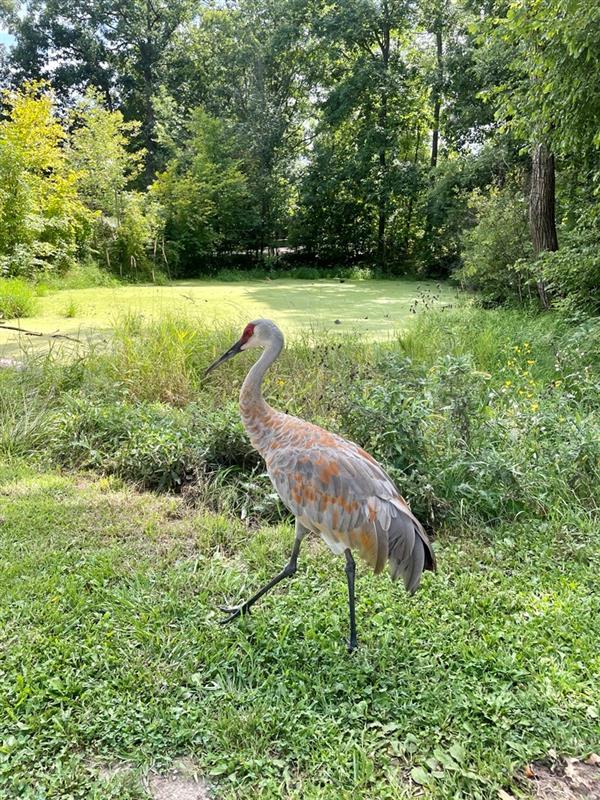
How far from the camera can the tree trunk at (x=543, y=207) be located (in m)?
7.14

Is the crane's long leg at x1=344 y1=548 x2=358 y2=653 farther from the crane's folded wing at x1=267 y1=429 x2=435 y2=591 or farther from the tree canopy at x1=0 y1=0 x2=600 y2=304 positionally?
the tree canopy at x1=0 y1=0 x2=600 y2=304

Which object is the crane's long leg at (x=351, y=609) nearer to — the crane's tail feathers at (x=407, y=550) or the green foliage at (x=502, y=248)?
the crane's tail feathers at (x=407, y=550)

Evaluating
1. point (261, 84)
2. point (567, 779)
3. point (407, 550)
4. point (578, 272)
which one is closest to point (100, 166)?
point (261, 84)

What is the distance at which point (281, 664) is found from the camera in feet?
6.51

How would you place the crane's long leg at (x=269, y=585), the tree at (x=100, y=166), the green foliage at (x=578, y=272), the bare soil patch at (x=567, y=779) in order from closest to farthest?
the bare soil patch at (x=567, y=779), the crane's long leg at (x=269, y=585), the green foliage at (x=578, y=272), the tree at (x=100, y=166)

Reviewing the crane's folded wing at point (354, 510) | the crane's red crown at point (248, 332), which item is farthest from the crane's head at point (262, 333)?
the crane's folded wing at point (354, 510)

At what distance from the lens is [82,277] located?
10867 millimetres

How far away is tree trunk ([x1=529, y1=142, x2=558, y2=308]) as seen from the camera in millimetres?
7145

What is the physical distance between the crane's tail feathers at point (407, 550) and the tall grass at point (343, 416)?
0.81 m

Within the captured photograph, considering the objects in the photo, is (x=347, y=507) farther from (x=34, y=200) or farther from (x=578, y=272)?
(x=34, y=200)

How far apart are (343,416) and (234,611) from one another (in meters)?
1.44

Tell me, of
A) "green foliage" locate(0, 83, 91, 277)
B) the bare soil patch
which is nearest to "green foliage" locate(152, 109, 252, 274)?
"green foliage" locate(0, 83, 91, 277)

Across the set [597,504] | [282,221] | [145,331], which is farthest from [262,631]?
[282,221]

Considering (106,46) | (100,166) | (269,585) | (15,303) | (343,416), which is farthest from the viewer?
(106,46)
